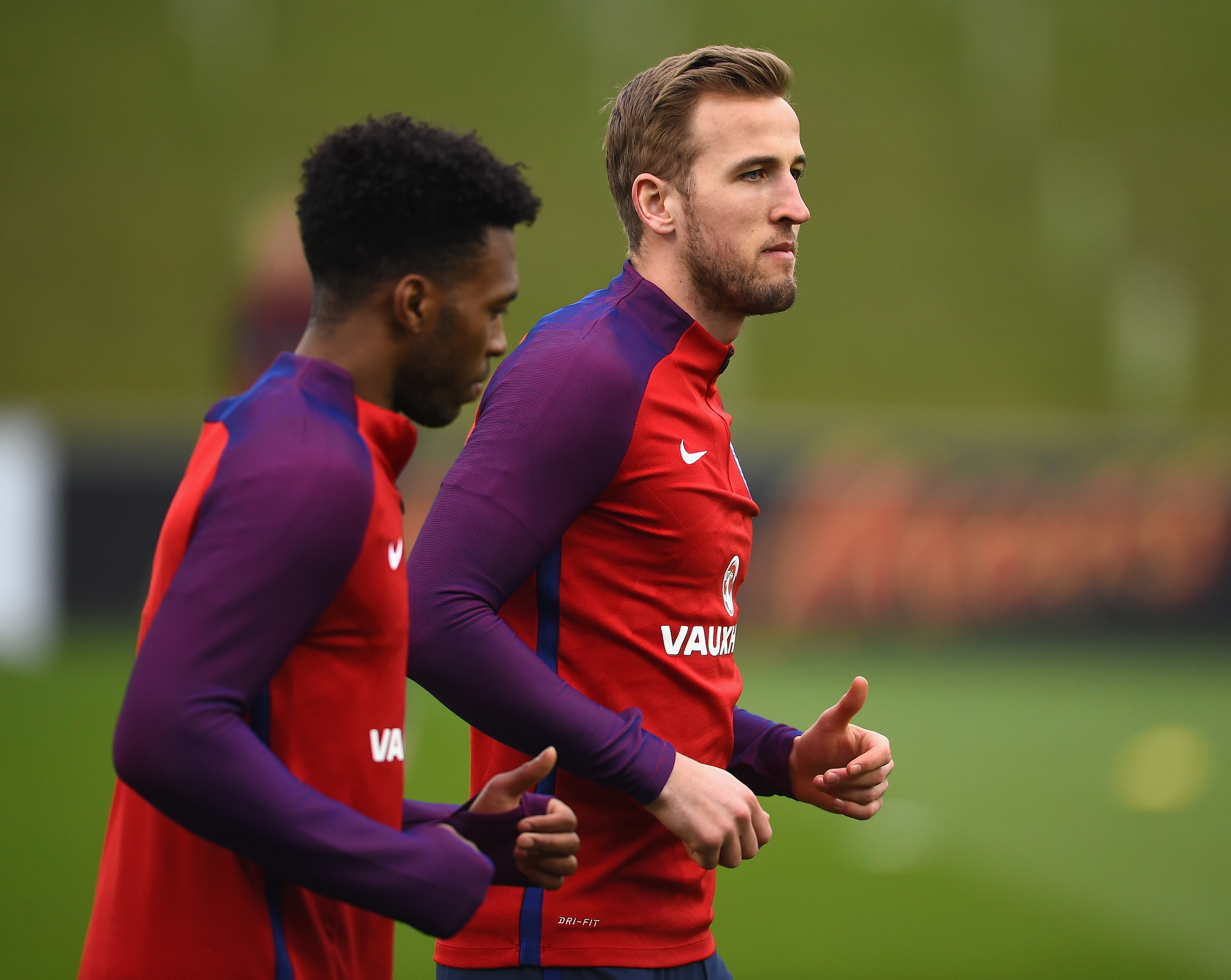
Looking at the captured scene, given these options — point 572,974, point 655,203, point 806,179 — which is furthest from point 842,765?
point 806,179

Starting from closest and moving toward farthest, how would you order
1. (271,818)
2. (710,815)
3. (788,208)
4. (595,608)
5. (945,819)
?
(271,818)
(710,815)
(595,608)
(788,208)
(945,819)

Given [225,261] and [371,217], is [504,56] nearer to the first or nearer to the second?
[225,261]

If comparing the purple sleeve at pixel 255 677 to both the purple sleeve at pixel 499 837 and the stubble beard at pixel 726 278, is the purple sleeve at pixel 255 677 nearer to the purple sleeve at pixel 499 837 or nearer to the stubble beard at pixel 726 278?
the purple sleeve at pixel 499 837

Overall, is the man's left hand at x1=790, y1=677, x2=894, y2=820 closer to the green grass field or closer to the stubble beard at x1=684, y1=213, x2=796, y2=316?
the stubble beard at x1=684, y1=213, x2=796, y2=316

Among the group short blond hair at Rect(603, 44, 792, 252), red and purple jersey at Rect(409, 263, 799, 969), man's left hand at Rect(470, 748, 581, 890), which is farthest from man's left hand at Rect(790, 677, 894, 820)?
short blond hair at Rect(603, 44, 792, 252)

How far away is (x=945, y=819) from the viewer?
6.20 m

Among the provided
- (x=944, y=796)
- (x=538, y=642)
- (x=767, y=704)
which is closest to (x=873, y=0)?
(x=767, y=704)

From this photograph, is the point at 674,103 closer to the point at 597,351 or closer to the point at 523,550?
the point at 597,351

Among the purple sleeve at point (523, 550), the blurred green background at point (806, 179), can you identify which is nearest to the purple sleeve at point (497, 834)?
the purple sleeve at point (523, 550)

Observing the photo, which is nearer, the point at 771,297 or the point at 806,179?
the point at 771,297

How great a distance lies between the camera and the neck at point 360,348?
144 centimetres

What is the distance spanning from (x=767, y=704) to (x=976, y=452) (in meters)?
3.17

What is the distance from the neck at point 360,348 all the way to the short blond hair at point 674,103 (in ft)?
2.31

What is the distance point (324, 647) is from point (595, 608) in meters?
0.55
